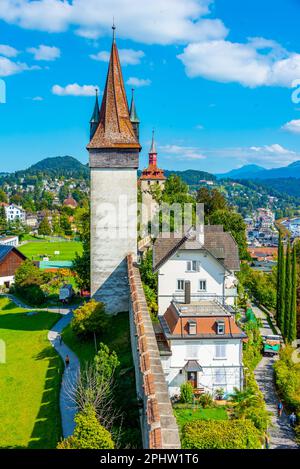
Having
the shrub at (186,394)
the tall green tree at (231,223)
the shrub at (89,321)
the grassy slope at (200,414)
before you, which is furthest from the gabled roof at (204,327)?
the tall green tree at (231,223)

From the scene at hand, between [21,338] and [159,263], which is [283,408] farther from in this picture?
[21,338]

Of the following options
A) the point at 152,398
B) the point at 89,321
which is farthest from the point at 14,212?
the point at 152,398

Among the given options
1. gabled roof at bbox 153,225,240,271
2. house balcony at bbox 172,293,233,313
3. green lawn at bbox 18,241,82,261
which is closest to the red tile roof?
gabled roof at bbox 153,225,240,271

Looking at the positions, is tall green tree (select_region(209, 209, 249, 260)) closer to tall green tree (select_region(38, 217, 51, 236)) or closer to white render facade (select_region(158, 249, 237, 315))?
white render facade (select_region(158, 249, 237, 315))

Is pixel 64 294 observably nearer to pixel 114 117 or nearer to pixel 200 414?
pixel 114 117

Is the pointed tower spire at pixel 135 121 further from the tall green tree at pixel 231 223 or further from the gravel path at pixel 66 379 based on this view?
the tall green tree at pixel 231 223
